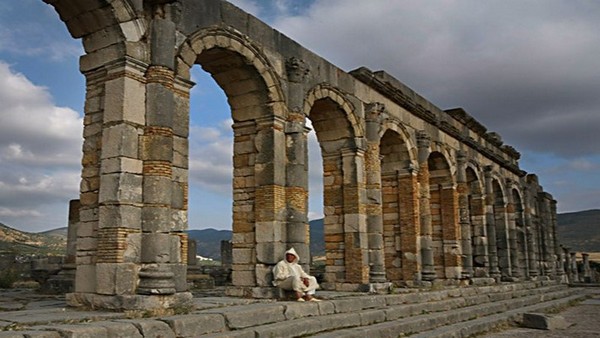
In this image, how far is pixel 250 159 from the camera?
36.5ft

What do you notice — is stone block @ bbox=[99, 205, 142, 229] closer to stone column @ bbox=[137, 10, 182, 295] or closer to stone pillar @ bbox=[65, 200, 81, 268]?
stone column @ bbox=[137, 10, 182, 295]

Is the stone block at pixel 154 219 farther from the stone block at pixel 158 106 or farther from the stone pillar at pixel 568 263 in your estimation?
the stone pillar at pixel 568 263

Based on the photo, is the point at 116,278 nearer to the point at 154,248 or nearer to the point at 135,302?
the point at 135,302

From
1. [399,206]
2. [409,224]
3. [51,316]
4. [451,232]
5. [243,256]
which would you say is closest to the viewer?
[51,316]

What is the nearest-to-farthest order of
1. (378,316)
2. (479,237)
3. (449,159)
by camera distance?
(378,316) → (449,159) → (479,237)

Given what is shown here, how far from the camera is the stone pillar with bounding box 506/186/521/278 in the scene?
23744 mm

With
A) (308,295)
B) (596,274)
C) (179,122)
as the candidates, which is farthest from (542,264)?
(179,122)

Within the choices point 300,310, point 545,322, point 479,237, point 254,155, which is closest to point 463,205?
point 479,237

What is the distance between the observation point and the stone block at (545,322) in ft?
34.9

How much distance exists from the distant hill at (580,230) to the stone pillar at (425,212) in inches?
2909

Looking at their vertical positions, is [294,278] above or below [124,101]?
below

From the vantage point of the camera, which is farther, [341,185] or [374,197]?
A: [374,197]

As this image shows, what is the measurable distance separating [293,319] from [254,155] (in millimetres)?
3864

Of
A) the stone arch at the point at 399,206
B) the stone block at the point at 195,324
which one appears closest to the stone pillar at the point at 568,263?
the stone arch at the point at 399,206
